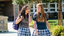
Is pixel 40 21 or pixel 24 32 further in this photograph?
pixel 24 32

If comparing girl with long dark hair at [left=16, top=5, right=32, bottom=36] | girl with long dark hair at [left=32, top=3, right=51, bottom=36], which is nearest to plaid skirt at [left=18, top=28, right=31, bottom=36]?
girl with long dark hair at [left=16, top=5, right=32, bottom=36]

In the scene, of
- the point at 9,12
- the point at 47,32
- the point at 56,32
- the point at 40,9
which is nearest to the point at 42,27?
the point at 47,32

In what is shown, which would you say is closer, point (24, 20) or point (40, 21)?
point (40, 21)

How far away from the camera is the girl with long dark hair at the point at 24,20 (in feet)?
15.5

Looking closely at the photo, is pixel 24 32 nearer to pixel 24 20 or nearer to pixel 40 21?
pixel 24 20

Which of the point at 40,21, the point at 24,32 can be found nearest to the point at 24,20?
the point at 24,32

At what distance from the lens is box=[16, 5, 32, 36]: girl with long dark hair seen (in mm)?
4723

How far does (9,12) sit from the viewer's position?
25.0m

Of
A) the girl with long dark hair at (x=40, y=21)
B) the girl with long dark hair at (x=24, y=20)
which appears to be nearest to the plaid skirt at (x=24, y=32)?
the girl with long dark hair at (x=24, y=20)

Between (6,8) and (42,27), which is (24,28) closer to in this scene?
(42,27)

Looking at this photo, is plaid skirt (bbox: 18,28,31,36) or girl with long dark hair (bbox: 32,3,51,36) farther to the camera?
plaid skirt (bbox: 18,28,31,36)

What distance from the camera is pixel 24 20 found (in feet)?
15.7

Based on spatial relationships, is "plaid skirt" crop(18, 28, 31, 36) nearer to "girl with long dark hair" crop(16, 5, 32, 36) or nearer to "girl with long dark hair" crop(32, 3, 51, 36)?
"girl with long dark hair" crop(16, 5, 32, 36)

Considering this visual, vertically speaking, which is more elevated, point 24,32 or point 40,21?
point 40,21
